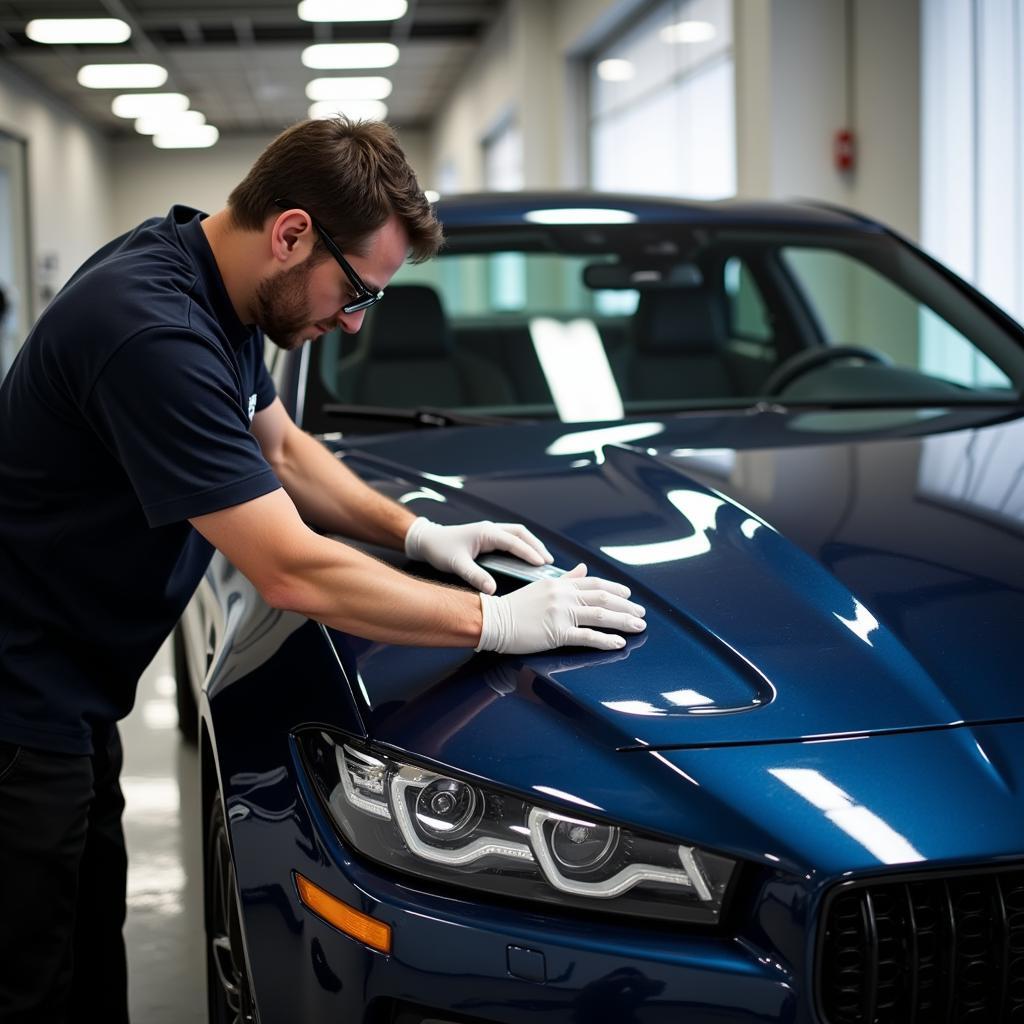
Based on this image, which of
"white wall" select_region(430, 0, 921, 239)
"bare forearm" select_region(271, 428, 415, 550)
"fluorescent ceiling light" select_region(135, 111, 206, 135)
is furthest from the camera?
"fluorescent ceiling light" select_region(135, 111, 206, 135)

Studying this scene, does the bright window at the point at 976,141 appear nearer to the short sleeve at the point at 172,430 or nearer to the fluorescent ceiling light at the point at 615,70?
the fluorescent ceiling light at the point at 615,70

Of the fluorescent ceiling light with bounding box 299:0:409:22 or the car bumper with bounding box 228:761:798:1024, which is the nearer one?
the car bumper with bounding box 228:761:798:1024

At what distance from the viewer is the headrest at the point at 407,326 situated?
2455mm

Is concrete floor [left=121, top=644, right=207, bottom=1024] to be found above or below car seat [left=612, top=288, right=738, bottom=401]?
below

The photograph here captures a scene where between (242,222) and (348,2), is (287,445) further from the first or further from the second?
(348,2)

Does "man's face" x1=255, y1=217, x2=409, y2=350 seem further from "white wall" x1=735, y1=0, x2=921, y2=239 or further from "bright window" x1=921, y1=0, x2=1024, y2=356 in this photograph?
"white wall" x1=735, y1=0, x2=921, y2=239

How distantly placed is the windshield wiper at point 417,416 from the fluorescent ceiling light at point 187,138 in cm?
1786

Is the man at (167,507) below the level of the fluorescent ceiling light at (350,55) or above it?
below

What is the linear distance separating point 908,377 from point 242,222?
1451 millimetres

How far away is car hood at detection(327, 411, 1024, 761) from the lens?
3.98ft

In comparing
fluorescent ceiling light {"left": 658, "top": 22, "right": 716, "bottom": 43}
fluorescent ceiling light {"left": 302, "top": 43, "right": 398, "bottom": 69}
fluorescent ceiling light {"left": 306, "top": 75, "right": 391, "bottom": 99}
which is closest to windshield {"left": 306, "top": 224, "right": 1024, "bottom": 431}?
fluorescent ceiling light {"left": 658, "top": 22, "right": 716, "bottom": 43}

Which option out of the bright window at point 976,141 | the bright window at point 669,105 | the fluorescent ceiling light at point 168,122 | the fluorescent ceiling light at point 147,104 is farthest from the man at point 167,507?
the fluorescent ceiling light at point 168,122

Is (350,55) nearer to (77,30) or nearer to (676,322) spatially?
(77,30)

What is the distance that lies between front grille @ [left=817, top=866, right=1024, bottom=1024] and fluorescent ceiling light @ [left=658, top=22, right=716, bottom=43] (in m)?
7.42
